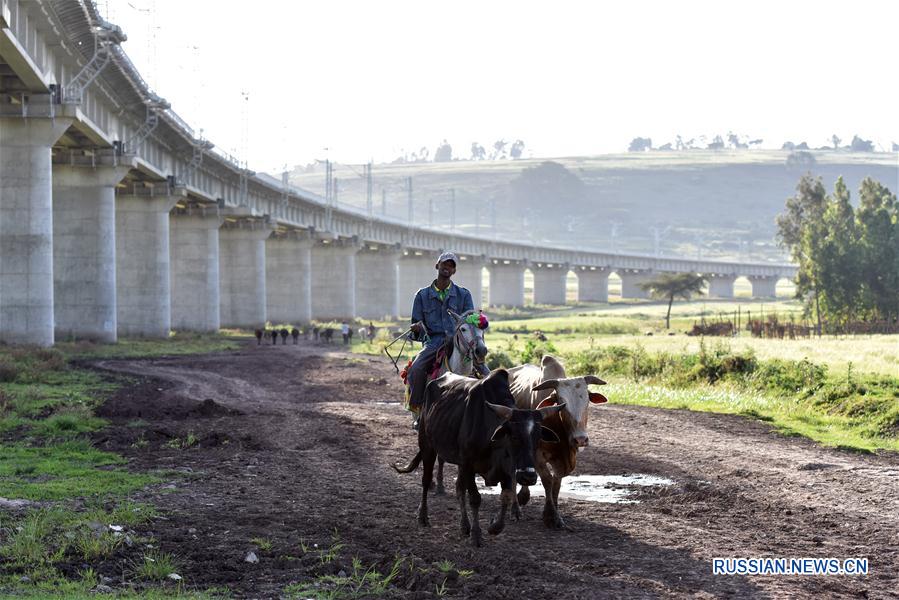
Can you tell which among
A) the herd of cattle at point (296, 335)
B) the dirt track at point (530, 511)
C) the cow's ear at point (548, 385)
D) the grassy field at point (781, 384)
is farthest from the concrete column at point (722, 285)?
the cow's ear at point (548, 385)

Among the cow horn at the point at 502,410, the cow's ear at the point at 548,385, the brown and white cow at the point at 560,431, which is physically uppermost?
the cow's ear at the point at 548,385

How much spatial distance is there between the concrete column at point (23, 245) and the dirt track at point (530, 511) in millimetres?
20512

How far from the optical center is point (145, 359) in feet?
153

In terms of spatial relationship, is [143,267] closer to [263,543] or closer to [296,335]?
[296,335]

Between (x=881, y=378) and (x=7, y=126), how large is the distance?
3231cm

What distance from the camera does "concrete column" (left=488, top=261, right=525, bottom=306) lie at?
15700 centimetres

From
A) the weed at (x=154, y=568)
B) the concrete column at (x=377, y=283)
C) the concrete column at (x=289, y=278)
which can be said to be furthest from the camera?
the concrete column at (x=377, y=283)

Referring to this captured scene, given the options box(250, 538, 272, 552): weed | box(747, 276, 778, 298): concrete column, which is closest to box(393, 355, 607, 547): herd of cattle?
box(250, 538, 272, 552): weed

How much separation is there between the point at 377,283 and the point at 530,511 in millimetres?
112431

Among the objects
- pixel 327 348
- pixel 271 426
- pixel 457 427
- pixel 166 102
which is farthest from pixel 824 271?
pixel 457 427

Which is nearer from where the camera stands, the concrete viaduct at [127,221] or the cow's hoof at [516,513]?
the cow's hoof at [516,513]

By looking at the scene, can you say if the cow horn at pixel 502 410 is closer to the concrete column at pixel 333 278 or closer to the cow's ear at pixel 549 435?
the cow's ear at pixel 549 435

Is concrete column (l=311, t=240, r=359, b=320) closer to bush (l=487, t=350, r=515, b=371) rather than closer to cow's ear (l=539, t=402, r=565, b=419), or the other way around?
bush (l=487, t=350, r=515, b=371)

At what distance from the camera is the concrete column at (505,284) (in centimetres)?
15700
